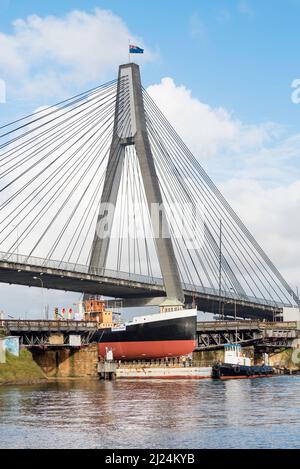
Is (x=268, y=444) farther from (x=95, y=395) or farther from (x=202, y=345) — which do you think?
(x=202, y=345)

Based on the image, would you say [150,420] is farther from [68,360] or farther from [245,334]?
[245,334]

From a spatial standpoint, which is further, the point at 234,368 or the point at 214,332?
the point at 214,332

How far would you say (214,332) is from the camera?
383 feet

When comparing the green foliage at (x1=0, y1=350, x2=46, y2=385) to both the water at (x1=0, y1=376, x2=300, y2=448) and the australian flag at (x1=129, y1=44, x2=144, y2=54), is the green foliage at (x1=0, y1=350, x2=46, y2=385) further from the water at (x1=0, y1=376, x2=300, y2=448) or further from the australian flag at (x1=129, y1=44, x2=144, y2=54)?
the australian flag at (x1=129, y1=44, x2=144, y2=54)

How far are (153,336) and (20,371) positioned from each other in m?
28.5

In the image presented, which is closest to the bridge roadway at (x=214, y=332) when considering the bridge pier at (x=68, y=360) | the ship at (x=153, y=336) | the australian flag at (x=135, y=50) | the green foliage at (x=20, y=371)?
the bridge pier at (x=68, y=360)

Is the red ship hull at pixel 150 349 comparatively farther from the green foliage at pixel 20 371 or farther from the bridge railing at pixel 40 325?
the green foliage at pixel 20 371

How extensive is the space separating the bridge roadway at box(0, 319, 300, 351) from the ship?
3.13m

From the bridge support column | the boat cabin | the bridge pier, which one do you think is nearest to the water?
the boat cabin

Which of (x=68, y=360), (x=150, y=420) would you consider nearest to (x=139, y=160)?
(x=68, y=360)

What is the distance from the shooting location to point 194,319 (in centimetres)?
10494

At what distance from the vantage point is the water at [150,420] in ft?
107

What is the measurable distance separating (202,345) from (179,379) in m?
30.2

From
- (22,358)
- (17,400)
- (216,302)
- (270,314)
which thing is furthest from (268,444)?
(270,314)
